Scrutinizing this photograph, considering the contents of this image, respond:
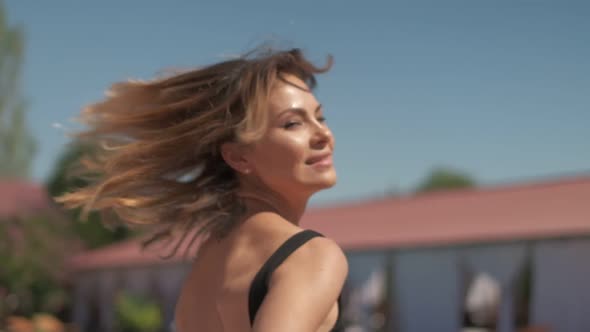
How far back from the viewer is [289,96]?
2.52m

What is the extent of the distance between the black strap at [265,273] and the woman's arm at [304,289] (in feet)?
0.07

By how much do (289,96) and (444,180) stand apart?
248 feet

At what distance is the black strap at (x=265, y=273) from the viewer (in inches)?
85.1

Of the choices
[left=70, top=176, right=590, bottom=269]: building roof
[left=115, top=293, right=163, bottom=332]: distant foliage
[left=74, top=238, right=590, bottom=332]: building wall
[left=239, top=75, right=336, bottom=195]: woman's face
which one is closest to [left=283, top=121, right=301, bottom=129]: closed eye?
[left=239, top=75, right=336, bottom=195]: woman's face

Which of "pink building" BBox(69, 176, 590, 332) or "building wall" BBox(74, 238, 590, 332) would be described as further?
"pink building" BBox(69, 176, 590, 332)

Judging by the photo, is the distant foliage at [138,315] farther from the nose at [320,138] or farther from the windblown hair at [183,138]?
the nose at [320,138]

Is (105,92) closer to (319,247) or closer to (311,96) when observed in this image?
(311,96)

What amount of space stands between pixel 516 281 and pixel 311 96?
1314 cm

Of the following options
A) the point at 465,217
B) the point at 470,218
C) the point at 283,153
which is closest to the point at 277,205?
the point at 283,153

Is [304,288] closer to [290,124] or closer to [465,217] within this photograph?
[290,124]

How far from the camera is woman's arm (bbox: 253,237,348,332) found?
1.99 metres

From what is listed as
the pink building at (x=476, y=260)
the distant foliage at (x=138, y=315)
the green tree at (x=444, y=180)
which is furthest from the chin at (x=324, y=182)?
the green tree at (x=444, y=180)

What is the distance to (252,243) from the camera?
2.37m

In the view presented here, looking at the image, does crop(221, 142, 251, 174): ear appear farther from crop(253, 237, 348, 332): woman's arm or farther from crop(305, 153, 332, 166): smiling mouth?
crop(253, 237, 348, 332): woman's arm
